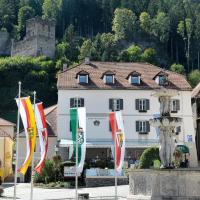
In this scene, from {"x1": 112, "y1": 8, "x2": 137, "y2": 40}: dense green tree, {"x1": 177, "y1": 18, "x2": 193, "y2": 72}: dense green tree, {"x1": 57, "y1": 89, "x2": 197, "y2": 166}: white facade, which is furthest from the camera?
{"x1": 177, "y1": 18, "x2": 193, "y2": 72}: dense green tree

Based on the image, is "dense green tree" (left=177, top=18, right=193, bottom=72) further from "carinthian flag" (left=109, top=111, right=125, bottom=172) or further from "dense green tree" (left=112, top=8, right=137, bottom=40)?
"carinthian flag" (left=109, top=111, right=125, bottom=172)

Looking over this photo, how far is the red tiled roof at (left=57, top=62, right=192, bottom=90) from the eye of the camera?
48.8 meters

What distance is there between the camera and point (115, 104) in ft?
159

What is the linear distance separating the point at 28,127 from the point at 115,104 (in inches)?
1020

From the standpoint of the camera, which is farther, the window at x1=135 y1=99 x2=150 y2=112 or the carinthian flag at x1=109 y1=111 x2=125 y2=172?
the window at x1=135 y1=99 x2=150 y2=112

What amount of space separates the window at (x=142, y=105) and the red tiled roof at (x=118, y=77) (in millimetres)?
1315

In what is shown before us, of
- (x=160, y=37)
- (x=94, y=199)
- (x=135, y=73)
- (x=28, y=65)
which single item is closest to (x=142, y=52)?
(x=160, y=37)

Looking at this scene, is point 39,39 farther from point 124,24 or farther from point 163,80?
point 163,80

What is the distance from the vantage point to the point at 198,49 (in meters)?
138

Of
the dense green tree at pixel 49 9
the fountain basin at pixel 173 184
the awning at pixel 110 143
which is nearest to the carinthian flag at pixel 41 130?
the fountain basin at pixel 173 184

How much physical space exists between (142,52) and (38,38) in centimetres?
2820

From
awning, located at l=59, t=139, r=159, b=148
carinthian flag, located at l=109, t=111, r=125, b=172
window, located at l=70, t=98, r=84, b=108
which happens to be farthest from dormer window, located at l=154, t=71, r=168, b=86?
carinthian flag, located at l=109, t=111, r=125, b=172

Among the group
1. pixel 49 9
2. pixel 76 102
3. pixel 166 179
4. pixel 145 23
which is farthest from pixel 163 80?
pixel 49 9

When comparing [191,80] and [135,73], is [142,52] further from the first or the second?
[135,73]
